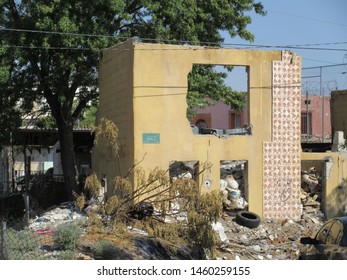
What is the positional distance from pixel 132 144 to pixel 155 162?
92 cm

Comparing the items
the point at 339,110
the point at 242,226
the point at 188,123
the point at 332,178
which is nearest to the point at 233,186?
the point at 242,226

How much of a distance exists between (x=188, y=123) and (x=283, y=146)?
3.53 m

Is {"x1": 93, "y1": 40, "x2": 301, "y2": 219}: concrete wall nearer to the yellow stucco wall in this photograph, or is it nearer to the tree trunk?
the yellow stucco wall

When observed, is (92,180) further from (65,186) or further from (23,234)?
(65,186)

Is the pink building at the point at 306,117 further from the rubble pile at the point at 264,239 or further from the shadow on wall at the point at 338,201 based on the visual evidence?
the rubble pile at the point at 264,239

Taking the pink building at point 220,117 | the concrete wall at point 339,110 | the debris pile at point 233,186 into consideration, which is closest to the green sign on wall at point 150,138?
the debris pile at point 233,186

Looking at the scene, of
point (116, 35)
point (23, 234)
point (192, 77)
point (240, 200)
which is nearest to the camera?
point (23, 234)

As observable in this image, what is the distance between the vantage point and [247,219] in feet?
63.2

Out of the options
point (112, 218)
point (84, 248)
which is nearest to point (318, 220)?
point (112, 218)

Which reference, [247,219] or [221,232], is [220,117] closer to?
[247,219]

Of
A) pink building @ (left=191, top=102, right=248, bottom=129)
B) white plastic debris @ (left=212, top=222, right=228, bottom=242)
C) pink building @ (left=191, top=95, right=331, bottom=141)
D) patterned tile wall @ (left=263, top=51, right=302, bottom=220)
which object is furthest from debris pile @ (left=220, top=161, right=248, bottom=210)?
pink building @ (left=191, top=102, right=248, bottom=129)

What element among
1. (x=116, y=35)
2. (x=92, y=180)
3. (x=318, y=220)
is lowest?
(x=318, y=220)

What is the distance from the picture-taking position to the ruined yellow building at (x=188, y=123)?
61.9 ft

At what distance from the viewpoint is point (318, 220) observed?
2102 centimetres
